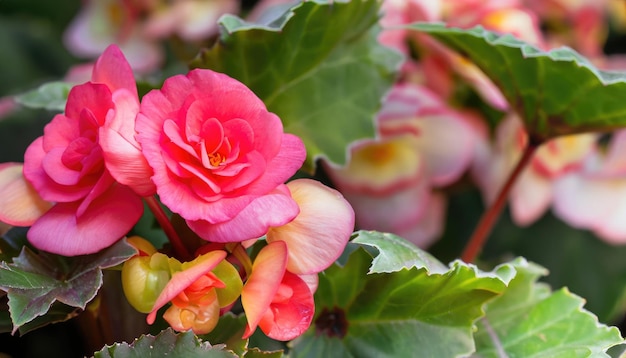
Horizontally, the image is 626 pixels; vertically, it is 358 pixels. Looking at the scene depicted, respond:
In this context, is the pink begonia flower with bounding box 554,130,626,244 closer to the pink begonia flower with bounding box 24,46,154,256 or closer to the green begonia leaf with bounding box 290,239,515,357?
the green begonia leaf with bounding box 290,239,515,357

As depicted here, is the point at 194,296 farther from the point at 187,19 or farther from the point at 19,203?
the point at 187,19

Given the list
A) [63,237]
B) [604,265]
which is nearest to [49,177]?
[63,237]

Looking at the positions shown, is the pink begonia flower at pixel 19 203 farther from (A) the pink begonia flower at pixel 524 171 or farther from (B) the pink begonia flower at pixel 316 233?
(A) the pink begonia flower at pixel 524 171

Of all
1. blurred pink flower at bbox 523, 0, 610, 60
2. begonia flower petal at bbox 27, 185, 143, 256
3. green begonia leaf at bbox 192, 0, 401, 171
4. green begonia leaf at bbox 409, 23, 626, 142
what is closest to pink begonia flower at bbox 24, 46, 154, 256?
begonia flower petal at bbox 27, 185, 143, 256

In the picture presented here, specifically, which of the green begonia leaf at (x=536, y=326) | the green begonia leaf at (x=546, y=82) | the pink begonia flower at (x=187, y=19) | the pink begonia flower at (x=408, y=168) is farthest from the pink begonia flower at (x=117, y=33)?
the green begonia leaf at (x=536, y=326)

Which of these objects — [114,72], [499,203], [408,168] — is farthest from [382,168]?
[114,72]

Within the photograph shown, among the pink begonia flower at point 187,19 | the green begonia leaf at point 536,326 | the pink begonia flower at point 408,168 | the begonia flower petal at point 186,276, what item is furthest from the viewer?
the pink begonia flower at point 187,19

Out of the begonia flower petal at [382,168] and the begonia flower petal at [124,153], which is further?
the begonia flower petal at [382,168]
